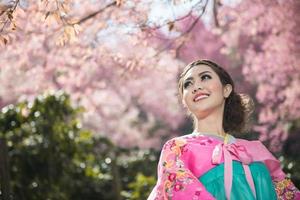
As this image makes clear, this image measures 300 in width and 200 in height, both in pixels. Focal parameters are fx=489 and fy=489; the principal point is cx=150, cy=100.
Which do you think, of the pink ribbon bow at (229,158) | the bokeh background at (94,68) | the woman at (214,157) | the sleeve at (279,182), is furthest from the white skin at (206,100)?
the bokeh background at (94,68)

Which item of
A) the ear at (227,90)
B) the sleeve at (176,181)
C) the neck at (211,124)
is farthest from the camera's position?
the ear at (227,90)

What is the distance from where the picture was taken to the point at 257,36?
11.2 meters

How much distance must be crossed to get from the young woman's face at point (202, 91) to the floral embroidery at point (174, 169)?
0.26m

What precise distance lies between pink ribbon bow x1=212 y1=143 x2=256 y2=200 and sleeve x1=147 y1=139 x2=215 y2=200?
15 centimetres

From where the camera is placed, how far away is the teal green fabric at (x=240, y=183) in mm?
2377

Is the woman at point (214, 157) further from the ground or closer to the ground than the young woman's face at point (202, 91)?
closer to the ground

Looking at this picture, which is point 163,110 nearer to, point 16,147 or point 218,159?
point 16,147

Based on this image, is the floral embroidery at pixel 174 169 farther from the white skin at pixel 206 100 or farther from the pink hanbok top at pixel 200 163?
the white skin at pixel 206 100

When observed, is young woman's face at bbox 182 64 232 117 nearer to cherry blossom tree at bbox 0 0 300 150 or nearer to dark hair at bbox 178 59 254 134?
dark hair at bbox 178 59 254 134

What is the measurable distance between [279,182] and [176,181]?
0.65 meters

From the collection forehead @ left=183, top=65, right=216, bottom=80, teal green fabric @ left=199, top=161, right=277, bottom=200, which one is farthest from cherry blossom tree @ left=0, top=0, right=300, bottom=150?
teal green fabric @ left=199, top=161, right=277, bottom=200

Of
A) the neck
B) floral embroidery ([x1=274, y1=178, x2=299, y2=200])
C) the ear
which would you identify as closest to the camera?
floral embroidery ([x1=274, y1=178, x2=299, y2=200])

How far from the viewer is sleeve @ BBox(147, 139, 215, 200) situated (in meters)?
2.30

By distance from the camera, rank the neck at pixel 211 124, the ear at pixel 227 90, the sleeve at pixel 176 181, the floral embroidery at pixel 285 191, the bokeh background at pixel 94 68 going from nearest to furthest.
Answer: the sleeve at pixel 176 181 → the floral embroidery at pixel 285 191 → the neck at pixel 211 124 → the ear at pixel 227 90 → the bokeh background at pixel 94 68
